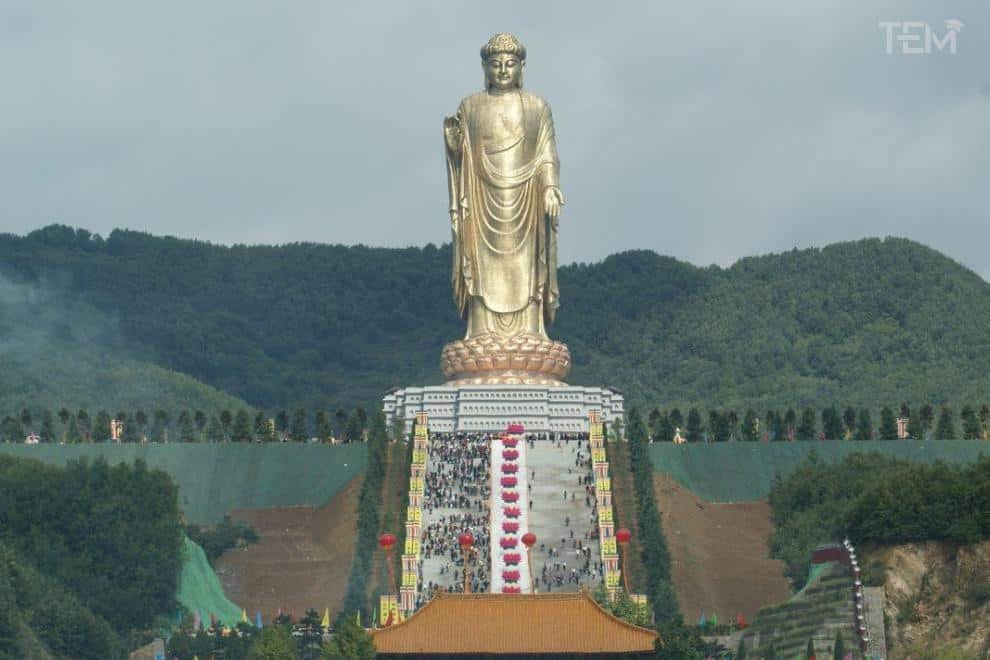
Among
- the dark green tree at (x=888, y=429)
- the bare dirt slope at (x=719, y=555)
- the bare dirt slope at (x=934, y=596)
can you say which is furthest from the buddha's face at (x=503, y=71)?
the bare dirt slope at (x=934, y=596)

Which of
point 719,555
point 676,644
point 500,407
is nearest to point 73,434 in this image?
point 500,407

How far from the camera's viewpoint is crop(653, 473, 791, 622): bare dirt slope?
1866 inches

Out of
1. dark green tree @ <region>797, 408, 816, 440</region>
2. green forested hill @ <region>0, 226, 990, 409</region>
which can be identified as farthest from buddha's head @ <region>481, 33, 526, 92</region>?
green forested hill @ <region>0, 226, 990, 409</region>

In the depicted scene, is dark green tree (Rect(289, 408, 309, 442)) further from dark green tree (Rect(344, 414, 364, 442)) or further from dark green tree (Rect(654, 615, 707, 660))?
dark green tree (Rect(654, 615, 707, 660))

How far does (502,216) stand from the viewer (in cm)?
5634

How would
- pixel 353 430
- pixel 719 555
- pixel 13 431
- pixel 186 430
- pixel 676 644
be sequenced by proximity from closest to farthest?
pixel 676 644 → pixel 719 555 → pixel 353 430 → pixel 13 431 → pixel 186 430

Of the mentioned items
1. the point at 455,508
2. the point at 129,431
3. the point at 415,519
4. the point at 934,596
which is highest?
the point at 129,431

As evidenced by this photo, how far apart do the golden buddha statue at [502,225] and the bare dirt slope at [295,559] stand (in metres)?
4.99

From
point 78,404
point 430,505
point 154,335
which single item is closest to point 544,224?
point 430,505

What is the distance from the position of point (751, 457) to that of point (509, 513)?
7279 millimetres

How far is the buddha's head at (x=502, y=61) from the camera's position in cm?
5681

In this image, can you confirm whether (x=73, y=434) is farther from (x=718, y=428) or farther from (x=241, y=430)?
(x=718, y=428)

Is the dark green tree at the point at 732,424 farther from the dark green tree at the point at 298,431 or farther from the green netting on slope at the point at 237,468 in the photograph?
the dark green tree at the point at 298,431

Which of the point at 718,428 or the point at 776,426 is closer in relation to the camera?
the point at 718,428
